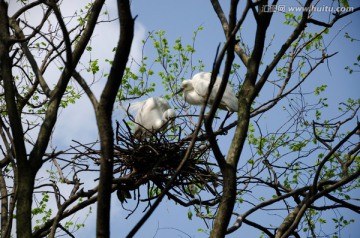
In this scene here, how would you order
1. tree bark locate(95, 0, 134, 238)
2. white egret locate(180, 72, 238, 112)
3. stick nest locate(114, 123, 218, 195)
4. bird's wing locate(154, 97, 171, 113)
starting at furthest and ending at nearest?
white egret locate(180, 72, 238, 112), bird's wing locate(154, 97, 171, 113), stick nest locate(114, 123, 218, 195), tree bark locate(95, 0, 134, 238)

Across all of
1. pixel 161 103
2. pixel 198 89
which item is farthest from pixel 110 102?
pixel 198 89

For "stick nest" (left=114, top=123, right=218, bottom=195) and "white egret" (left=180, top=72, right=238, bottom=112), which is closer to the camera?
"stick nest" (left=114, top=123, right=218, bottom=195)

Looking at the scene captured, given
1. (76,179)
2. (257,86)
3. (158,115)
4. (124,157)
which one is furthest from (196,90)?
(257,86)

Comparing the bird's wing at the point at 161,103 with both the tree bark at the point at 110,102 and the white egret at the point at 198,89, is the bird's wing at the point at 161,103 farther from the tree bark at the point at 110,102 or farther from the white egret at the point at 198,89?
the tree bark at the point at 110,102

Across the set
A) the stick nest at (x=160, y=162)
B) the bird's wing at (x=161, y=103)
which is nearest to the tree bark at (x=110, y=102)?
the stick nest at (x=160, y=162)

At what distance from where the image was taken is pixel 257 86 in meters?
2.98

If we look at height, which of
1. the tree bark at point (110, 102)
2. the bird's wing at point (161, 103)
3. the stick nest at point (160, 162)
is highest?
the bird's wing at point (161, 103)

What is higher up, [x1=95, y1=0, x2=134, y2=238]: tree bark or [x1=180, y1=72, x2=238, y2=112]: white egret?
[x1=180, y1=72, x2=238, y2=112]: white egret

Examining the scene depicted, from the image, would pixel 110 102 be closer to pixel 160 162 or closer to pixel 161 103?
pixel 160 162

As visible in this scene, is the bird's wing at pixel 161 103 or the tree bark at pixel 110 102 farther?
the bird's wing at pixel 161 103

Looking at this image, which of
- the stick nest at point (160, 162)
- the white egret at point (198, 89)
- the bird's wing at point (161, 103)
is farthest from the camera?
the white egret at point (198, 89)

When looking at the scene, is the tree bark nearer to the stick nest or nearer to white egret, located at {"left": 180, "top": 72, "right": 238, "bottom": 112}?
the stick nest

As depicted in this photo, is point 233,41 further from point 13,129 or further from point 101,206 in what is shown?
point 13,129

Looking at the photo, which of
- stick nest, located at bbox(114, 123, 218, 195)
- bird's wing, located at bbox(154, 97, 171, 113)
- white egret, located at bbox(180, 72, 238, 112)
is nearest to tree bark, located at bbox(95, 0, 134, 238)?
stick nest, located at bbox(114, 123, 218, 195)
